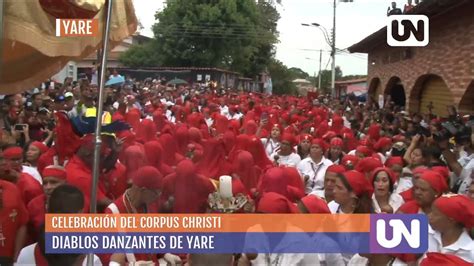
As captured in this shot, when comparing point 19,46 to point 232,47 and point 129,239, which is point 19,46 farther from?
point 232,47

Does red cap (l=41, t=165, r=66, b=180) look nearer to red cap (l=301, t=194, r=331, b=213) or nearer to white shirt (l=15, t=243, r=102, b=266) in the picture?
white shirt (l=15, t=243, r=102, b=266)

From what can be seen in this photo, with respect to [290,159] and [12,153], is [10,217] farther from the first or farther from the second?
[290,159]

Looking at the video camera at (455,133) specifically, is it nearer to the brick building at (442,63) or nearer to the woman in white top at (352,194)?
the brick building at (442,63)

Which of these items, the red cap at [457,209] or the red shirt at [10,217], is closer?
the red cap at [457,209]

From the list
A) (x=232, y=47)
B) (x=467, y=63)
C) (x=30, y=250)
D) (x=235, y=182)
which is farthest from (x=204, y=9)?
(x=30, y=250)

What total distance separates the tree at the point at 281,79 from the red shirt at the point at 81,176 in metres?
47.4

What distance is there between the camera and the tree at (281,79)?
177 feet

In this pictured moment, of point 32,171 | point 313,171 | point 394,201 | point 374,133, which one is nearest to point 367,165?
point 394,201

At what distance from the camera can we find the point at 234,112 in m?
14.4

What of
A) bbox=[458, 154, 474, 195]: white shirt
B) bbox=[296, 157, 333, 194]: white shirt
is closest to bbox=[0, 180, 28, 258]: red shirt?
bbox=[296, 157, 333, 194]: white shirt

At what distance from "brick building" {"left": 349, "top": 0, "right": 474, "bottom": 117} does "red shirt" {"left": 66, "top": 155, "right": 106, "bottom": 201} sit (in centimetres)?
482

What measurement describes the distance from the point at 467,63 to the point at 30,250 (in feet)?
30.0

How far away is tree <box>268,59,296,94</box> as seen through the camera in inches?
2127

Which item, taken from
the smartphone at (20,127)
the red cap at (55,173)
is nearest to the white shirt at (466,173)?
the red cap at (55,173)
